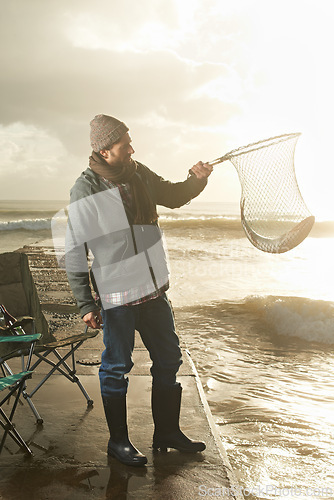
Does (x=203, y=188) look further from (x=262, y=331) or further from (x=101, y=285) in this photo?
(x=262, y=331)

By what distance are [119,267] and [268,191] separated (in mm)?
1091

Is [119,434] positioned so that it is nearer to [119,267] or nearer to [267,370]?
[119,267]

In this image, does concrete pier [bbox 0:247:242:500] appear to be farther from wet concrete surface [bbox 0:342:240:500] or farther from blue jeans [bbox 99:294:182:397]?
blue jeans [bbox 99:294:182:397]

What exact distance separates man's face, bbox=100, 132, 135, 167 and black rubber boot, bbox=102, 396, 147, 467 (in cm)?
122

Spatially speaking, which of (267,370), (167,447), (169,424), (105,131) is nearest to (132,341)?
Answer: (169,424)

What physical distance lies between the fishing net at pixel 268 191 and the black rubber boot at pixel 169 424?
0.97 m

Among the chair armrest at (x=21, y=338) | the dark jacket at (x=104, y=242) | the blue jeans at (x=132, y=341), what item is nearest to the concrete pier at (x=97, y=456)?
the blue jeans at (x=132, y=341)

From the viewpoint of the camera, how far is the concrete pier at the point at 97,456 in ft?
7.63

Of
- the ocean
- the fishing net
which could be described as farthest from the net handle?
the ocean

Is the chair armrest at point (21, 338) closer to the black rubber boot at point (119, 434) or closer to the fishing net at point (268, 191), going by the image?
the black rubber boot at point (119, 434)

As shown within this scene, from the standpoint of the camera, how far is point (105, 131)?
2553 millimetres

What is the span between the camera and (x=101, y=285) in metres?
2.63

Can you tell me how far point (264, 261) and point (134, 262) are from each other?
18447 mm

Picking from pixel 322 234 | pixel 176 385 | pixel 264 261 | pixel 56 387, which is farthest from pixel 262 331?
pixel 322 234
